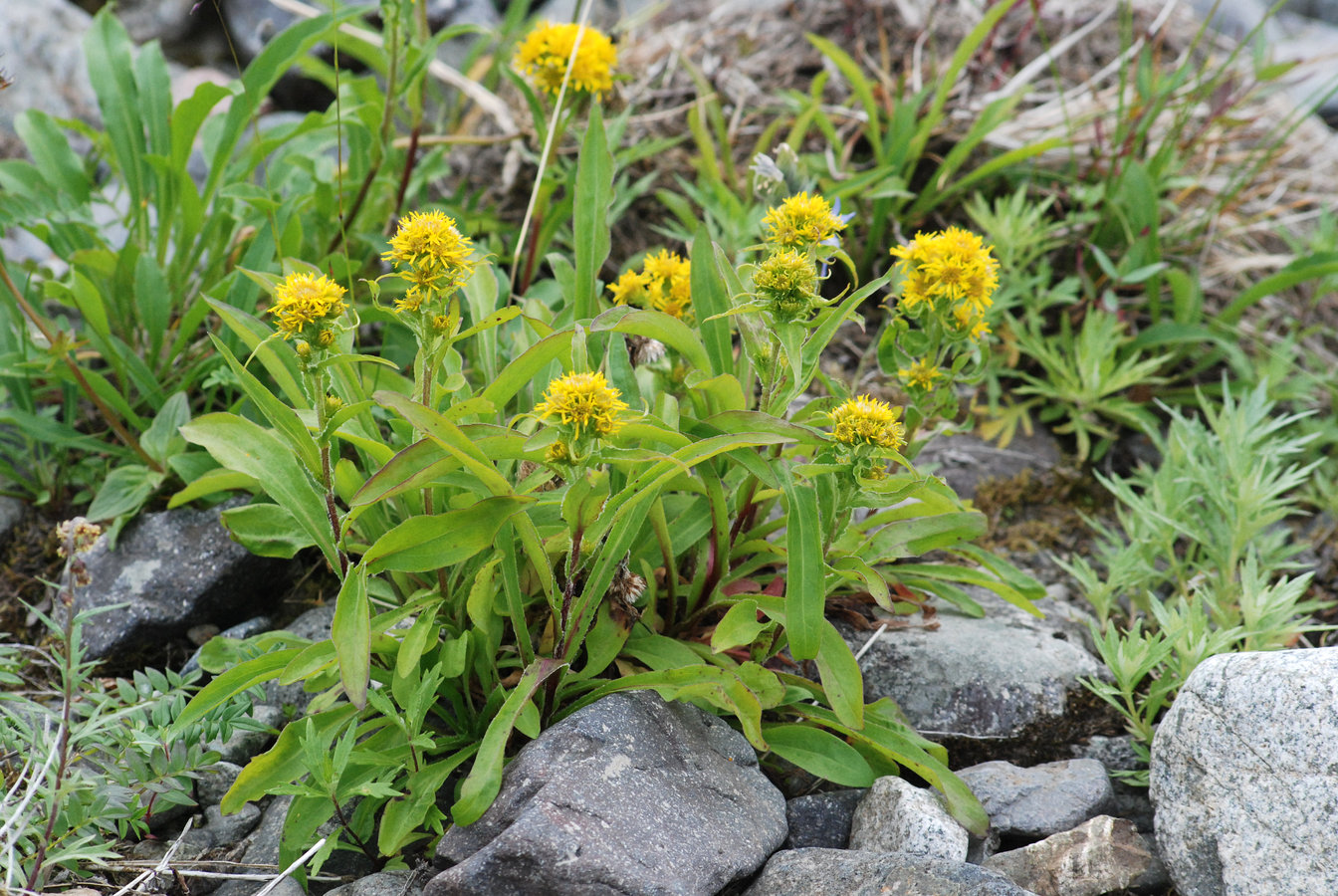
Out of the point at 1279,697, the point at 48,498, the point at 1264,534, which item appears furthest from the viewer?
the point at 1264,534

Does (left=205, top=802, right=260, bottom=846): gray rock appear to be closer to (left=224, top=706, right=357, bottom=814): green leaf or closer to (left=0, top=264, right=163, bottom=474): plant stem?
(left=224, top=706, right=357, bottom=814): green leaf

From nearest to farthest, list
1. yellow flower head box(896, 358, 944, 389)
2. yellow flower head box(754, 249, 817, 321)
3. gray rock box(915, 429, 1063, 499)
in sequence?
yellow flower head box(754, 249, 817, 321) → yellow flower head box(896, 358, 944, 389) → gray rock box(915, 429, 1063, 499)

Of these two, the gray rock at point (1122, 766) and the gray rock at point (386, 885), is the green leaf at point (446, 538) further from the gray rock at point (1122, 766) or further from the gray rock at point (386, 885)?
the gray rock at point (1122, 766)

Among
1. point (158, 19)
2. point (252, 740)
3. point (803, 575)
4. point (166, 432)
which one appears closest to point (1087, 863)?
point (803, 575)

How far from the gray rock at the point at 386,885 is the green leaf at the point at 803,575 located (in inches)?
32.0

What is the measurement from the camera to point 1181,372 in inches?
141

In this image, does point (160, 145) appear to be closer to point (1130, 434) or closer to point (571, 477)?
point (571, 477)

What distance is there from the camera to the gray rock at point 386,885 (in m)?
1.82

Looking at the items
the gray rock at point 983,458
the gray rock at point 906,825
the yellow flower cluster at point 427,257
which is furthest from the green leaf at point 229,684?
the gray rock at point 983,458

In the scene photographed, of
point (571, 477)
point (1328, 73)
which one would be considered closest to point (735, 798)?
point (571, 477)

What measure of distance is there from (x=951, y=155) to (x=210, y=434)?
2708mm

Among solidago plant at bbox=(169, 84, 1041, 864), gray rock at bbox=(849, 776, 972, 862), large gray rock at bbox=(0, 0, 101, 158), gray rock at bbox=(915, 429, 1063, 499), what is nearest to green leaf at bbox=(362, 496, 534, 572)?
solidago plant at bbox=(169, 84, 1041, 864)

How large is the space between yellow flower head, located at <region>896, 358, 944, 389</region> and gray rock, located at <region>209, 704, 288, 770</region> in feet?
5.23

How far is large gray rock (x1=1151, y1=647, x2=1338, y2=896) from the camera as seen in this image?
1.79 meters
